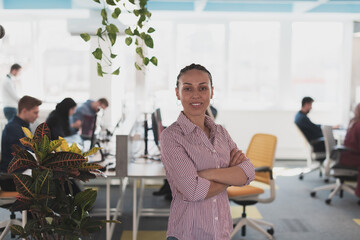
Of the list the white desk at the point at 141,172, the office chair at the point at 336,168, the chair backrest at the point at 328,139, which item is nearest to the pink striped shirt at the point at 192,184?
the white desk at the point at 141,172

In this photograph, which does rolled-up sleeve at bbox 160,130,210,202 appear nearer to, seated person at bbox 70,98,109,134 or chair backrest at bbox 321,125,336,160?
chair backrest at bbox 321,125,336,160

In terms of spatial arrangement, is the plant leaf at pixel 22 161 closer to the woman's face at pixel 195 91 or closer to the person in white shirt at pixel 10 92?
the woman's face at pixel 195 91

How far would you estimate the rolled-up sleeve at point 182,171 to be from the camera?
156 centimetres

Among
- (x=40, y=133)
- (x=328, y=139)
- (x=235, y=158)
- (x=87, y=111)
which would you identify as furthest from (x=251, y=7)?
(x=40, y=133)

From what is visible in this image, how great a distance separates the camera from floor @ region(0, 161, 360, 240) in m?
3.86

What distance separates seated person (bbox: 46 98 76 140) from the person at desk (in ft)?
9.80

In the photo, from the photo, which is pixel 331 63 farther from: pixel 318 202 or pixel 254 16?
pixel 318 202

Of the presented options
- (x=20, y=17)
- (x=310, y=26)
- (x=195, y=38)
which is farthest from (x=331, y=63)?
(x=20, y=17)

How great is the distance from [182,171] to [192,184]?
0.07 meters

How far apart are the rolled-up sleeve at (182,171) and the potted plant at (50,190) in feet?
1.13

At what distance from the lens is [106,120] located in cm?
685

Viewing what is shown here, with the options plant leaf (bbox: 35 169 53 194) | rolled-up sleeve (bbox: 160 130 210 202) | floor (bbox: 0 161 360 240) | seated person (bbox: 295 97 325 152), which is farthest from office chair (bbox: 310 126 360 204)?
plant leaf (bbox: 35 169 53 194)

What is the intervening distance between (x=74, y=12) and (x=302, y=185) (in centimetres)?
488

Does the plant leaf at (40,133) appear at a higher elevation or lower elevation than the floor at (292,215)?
higher
